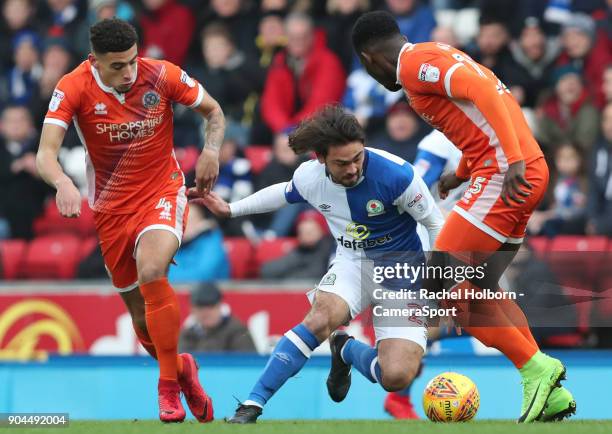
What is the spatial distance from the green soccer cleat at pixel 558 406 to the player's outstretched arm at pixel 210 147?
2.38 m

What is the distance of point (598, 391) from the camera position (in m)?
10.1

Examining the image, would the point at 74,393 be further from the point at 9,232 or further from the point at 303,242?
the point at 9,232

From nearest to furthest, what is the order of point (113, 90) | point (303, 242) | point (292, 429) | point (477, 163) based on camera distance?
point (292, 429) < point (477, 163) < point (113, 90) < point (303, 242)

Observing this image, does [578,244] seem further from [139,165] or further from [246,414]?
[246,414]

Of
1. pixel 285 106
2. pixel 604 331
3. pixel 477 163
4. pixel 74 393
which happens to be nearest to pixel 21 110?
pixel 285 106

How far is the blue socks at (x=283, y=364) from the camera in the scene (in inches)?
306

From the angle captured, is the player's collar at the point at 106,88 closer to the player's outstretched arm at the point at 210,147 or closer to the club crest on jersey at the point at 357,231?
the player's outstretched arm at the point at 210,147

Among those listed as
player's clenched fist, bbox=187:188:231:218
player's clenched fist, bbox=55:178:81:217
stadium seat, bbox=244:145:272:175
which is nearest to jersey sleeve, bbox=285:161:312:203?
player's clenched fist, bbox=187:188:231:218

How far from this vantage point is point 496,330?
7816 millimetres

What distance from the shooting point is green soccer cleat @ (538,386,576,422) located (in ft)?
25.8

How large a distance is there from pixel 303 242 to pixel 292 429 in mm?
5396

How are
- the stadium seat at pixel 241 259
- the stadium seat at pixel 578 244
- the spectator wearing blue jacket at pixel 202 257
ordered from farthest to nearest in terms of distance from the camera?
1. the stadium seat at pixel 241 259
2. the spectator wearing blue jacket at pixel 202 257
3. the stadium seat at pixel 578 244

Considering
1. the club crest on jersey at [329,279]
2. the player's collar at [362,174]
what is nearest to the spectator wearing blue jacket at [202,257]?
the club crest on jersey at [329,279]

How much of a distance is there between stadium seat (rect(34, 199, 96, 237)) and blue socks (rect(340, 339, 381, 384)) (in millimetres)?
5712
